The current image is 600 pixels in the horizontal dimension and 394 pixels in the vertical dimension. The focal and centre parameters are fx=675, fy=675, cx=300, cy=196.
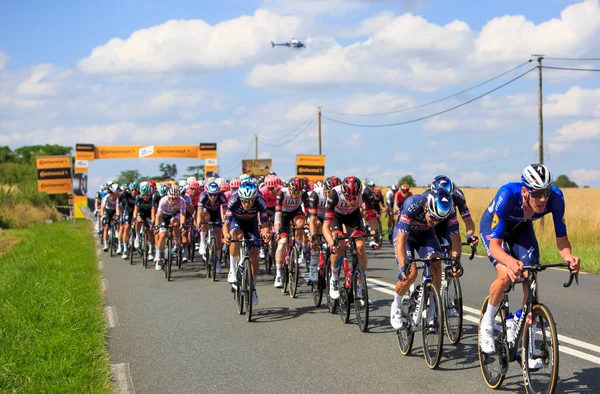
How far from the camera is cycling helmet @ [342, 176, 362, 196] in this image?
8.78 m

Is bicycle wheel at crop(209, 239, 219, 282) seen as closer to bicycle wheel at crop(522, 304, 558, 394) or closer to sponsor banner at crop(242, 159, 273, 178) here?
bicycle wheel at crop(522, 304, 558, 394)

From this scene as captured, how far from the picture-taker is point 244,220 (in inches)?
410

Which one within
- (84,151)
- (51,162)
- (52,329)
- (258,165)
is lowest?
(52,329)

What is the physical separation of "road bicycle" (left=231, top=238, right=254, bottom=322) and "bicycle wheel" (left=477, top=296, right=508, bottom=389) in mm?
4096

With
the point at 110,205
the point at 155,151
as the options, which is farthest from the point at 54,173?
the point at 110,205

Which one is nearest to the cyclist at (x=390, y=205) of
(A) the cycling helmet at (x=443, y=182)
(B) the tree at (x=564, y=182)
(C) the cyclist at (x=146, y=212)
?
(C) the cyclist at (x=146, y=212)

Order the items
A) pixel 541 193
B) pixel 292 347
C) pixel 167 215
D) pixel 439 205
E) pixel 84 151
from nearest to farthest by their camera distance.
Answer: pixel 541 193 → pixel 439 205 → pixel 292 347 → pixel 167 215 → pixel 84 151

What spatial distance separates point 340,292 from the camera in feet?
30.4

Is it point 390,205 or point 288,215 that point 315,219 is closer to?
point 288,215

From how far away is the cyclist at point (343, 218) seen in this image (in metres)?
8.86

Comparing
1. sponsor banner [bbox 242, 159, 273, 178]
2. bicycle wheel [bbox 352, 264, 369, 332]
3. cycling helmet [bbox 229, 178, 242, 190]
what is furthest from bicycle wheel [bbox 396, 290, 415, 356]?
sponsor banner [bbox 242, 159, 273, 178]

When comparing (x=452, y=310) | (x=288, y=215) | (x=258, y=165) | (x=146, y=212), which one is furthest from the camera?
(x=258, y=165)

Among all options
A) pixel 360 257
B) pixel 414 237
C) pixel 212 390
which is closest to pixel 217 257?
pixel 360 257

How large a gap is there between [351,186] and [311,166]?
3436 cm
